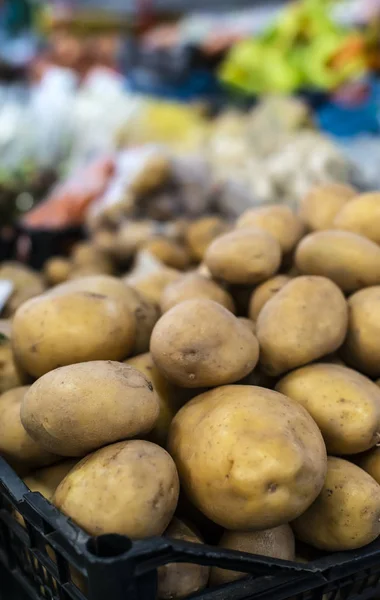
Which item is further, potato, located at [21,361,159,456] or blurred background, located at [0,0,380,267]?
blurred background, located at [0,0,380,267]

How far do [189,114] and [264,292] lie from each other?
2.21 metres

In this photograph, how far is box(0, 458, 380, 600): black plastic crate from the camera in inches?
22.5

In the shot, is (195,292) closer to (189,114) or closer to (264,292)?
(264,292)

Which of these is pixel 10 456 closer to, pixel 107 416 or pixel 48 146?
pixel 107 416

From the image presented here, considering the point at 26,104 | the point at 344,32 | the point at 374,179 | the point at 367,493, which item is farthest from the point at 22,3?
the point at 367,493

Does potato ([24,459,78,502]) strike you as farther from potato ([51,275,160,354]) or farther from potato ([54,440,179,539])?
potato ([51,275,160,354])

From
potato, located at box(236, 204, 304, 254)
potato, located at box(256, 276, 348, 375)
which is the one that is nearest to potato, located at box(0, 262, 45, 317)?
potato, located at box(236, 204, 304, 254)

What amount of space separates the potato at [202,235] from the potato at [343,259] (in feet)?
1.93

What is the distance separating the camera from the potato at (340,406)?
2.49 feet

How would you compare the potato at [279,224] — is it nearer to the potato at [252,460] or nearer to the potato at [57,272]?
the potato at [252,460]

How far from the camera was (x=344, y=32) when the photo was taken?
2928mm

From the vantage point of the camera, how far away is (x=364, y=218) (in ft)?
3.38

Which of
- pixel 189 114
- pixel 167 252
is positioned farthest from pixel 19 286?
pixel 189 114

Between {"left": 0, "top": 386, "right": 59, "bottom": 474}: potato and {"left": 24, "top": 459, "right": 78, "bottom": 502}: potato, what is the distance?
17mm
